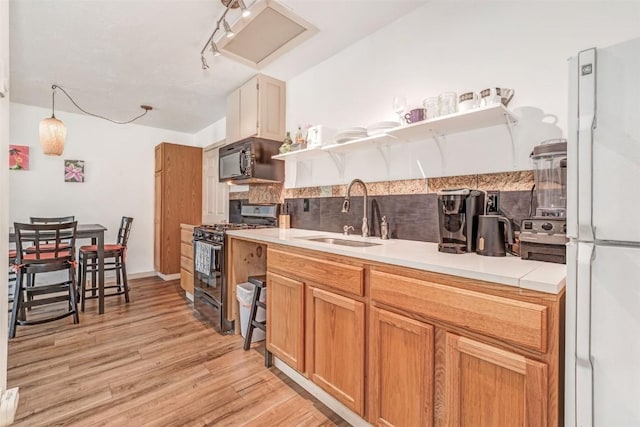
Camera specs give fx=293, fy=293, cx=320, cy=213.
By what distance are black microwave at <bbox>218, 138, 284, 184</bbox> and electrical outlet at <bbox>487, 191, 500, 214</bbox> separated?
1.97 meters

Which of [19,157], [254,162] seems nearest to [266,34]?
[254,162]

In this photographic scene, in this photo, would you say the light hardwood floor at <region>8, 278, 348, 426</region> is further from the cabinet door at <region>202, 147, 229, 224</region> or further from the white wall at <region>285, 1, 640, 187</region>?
the cabinet door at <region>202, 147, 229, 224</region>

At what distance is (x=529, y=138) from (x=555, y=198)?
0.33 m

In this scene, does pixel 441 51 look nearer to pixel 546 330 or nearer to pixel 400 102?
pixel 400 102

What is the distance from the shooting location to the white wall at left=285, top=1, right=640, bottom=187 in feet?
4.42

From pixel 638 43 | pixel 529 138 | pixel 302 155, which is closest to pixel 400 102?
pixel 529 138

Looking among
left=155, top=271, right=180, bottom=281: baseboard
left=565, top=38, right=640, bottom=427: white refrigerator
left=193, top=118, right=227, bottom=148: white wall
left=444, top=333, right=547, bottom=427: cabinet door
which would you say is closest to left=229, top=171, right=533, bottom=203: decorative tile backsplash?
left=565, top=38, right=640, bottom=427: white refrigerator

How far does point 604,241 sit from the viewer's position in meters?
0.81

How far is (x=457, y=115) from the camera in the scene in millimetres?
1450

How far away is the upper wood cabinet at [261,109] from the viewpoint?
286 cm

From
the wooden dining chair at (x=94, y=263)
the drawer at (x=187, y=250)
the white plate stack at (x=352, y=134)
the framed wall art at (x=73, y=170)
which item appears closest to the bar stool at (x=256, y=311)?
the white plate stack at (x=352, y=134)

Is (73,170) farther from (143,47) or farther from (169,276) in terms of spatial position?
(143,47)

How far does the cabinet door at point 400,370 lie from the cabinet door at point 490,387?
80mm

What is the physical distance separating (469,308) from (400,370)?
432 millimetres
